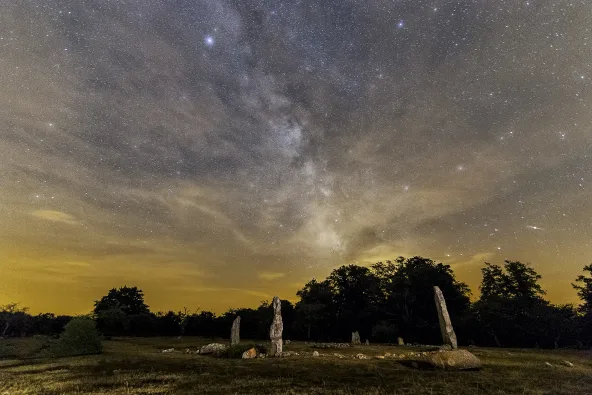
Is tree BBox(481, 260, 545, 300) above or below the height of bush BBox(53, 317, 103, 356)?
above

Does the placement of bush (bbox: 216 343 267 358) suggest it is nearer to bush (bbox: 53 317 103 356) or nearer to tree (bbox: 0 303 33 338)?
bush (bbox: 53 317 103 356)

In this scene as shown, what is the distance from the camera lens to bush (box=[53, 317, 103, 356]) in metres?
29.5

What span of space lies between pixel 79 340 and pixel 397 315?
173 ft

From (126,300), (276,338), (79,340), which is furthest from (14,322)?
(276,338)

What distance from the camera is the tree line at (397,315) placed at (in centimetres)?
5059

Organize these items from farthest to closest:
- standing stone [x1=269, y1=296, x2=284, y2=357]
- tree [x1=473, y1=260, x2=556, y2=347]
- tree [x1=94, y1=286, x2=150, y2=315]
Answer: tree [x1=94, y1=286, x2=150, y2=315] → tree [x1=473, y1=260, x2=556, y2=347] → standing stone [x1=269, y1=296, x2=284, y2=357]

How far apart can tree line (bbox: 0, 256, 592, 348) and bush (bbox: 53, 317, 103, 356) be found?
37217mm

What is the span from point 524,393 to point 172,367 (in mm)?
19038

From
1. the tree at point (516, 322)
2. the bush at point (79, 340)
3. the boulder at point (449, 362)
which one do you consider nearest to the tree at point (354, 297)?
the tree at point (516, 322)

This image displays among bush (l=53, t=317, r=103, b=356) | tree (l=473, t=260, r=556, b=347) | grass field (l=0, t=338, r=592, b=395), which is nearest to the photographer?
grass field (l=0, t=338, r=592, b=395)

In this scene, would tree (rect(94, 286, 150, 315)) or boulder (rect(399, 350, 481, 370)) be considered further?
tree (rect(94, 286, 150, 315))

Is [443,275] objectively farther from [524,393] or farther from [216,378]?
[216,378]

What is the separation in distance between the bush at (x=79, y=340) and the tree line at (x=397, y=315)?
1465 inches

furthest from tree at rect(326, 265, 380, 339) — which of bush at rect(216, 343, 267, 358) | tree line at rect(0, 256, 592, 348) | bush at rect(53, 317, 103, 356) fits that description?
bush at rect(53, 317, 103, 356)
